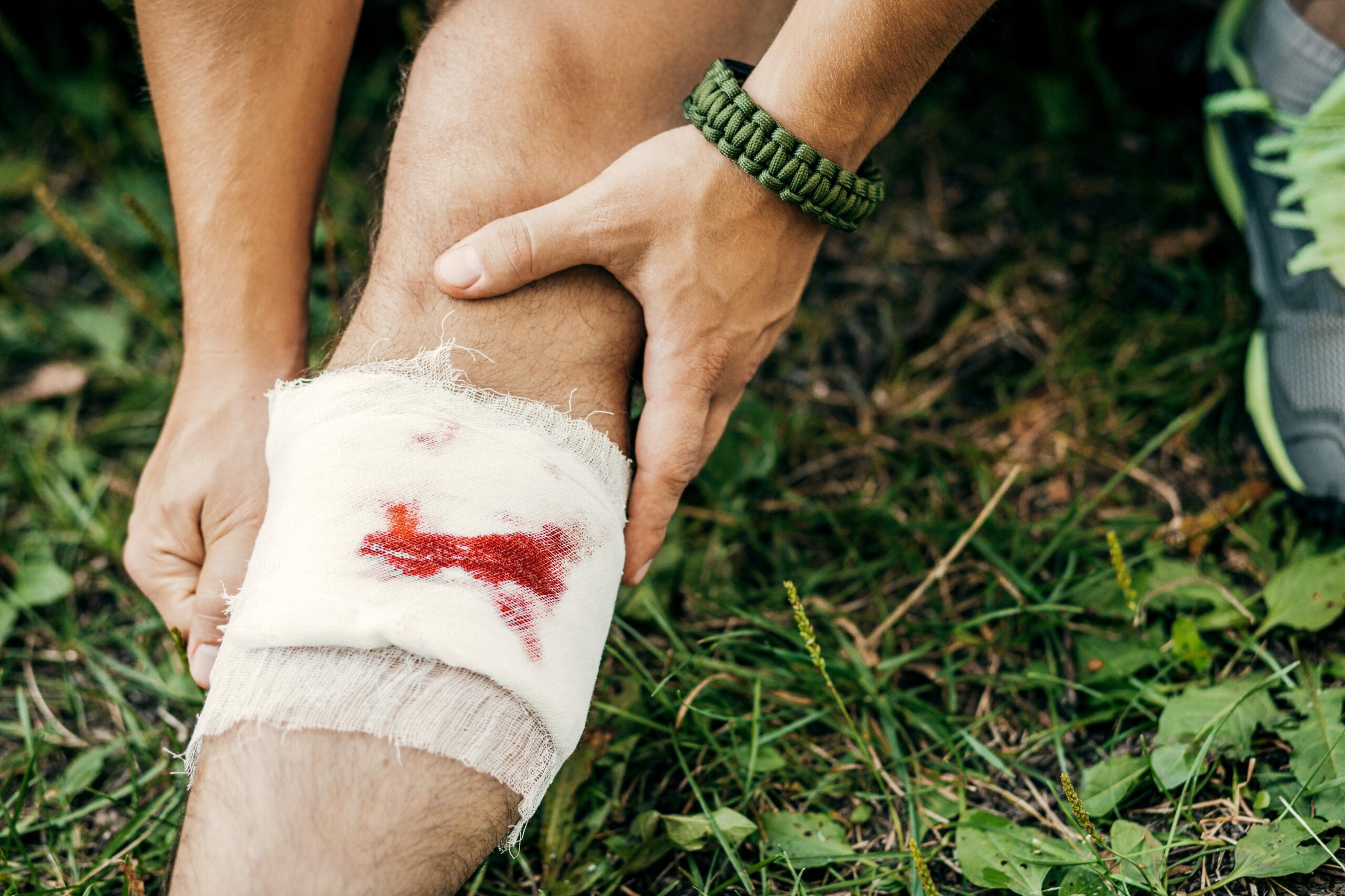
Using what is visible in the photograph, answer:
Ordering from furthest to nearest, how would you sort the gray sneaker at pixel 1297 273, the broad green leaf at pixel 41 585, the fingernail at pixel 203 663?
the broad green leaf at pixel 41 585, the gray sneaker at pixel 1297 273, the fingernail at pixel 203 663

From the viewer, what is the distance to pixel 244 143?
1261 millimetres

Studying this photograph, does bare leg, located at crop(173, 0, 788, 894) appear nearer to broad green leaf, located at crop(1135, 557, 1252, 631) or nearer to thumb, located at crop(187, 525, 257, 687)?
thumb, located at crop(187, 525, 257, 687)

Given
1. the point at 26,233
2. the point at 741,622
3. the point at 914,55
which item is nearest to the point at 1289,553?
the point at 741,622

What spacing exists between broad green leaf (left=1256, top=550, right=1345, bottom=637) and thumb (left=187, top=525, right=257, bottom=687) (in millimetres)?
1394

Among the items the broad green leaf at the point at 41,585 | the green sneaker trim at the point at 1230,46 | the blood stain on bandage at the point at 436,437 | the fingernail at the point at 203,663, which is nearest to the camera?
the blood stain on bandage at the point at 436,437

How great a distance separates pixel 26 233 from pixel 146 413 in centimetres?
77

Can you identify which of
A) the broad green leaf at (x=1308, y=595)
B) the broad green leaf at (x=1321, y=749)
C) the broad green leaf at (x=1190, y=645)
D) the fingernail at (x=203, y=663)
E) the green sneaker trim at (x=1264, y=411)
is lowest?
the fingernail at (x=203, y=663)

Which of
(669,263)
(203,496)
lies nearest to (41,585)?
(203,496)

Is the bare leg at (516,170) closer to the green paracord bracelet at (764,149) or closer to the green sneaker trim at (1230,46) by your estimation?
the green paracord bracelet at (764,149)

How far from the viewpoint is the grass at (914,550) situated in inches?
45.4

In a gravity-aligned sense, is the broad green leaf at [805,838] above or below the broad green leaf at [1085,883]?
below

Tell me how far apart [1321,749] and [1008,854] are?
1.31ft

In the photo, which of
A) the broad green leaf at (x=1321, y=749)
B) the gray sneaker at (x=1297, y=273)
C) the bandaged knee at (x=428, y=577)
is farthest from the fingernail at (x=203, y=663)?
the gray sneaker at (x=1297, y=273)

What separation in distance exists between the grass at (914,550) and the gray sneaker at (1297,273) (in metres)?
0.08
